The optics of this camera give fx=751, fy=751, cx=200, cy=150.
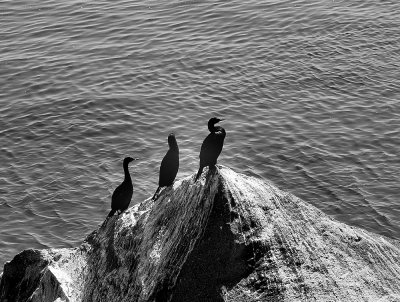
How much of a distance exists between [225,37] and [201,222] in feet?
77.7

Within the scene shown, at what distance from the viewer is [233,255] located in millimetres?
12188

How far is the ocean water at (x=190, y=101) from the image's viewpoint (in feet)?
75.8

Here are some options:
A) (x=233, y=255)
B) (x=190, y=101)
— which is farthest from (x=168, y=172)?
(x=190, y=101)

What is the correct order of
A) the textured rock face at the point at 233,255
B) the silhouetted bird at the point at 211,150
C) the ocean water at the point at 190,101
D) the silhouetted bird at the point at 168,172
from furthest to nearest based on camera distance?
1. the ocean water at the point at 190,101
2. the silhouetted bird at the point at 168,172
3. the silhouetted bird at the point at 211,150
4. the textured rock face at the point at 233,255

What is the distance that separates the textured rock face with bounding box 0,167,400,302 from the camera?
39.4 ft

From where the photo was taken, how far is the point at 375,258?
1282 cm

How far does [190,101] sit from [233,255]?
56.9ft

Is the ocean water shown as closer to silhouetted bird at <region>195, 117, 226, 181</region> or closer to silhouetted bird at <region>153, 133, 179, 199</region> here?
silhouetted bird at <region>153, 133, 179, 199</region>

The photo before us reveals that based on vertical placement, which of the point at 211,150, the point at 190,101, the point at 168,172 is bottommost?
the point at 190,101

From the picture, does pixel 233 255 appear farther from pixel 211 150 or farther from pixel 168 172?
pixel 168 172

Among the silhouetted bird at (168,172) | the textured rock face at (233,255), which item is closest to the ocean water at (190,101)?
the silhouetted bird at (168,172)

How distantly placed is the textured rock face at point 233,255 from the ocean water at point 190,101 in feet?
25.6

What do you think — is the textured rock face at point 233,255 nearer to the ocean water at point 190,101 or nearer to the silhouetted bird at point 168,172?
the silhouetted bird at point 168,172

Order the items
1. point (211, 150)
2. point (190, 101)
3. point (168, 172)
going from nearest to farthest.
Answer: point (211, 150) → point (168, 172) → point (190, 101)
